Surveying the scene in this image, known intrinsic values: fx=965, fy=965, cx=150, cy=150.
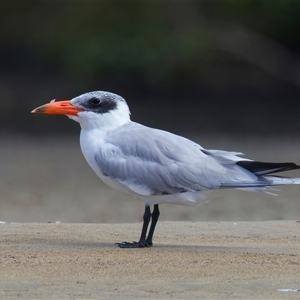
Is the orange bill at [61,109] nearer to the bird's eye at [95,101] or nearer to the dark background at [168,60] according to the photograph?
the bird's eye at [95,101]

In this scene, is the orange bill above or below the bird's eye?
below

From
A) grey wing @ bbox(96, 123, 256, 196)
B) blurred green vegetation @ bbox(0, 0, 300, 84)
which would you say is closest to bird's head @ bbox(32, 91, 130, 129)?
grey wing @ bbox(96, 123, 256, 196)

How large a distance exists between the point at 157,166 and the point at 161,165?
0.09 ft

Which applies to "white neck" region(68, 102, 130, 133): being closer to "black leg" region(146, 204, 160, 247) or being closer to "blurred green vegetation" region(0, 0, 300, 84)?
"black leg" region(146, 204, 160, 247)

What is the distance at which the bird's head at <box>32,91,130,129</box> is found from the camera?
6895mm

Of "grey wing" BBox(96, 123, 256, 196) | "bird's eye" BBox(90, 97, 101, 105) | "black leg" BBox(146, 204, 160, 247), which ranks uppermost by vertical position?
"bird's eye" BBox(90, 97, 101, 105)

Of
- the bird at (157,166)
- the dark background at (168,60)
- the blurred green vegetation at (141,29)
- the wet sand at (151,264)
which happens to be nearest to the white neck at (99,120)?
the bird at (157,166)

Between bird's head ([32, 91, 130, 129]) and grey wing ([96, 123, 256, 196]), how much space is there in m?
0.17

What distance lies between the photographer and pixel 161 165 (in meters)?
6.65

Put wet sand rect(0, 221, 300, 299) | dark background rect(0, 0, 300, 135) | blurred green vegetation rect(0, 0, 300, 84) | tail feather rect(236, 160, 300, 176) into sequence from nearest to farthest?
wet sand rect(0, 221, 300, 299), tail feather rect(236, 160, 300, 176), dark background rect(0, 0, 300, 135), blurred green vegetation rect(0, 0, 300, 84)

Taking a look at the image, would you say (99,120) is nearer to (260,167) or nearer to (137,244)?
(137,244)

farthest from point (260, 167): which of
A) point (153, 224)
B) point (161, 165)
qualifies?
point (153, 224)

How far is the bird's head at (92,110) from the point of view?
6.89 metres

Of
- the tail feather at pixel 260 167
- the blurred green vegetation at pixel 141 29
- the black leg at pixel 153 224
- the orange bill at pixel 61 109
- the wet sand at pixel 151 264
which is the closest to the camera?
the wet sand at pixel 151 264
